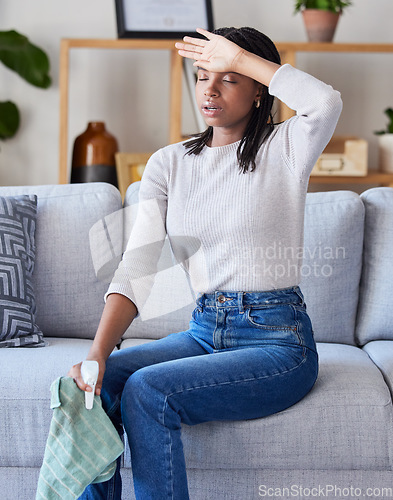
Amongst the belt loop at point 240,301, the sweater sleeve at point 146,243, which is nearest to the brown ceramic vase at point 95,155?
the sweater sleeve at point 146,243

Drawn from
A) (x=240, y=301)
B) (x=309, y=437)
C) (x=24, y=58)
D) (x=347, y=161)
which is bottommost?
(x=309, y=437)

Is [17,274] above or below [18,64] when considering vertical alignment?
below

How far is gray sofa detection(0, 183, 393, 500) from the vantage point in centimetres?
140

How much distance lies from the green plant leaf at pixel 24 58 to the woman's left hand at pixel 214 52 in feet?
5.81

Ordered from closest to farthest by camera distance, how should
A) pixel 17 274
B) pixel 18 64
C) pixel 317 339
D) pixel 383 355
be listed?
pixel 383 355, pixel 17 274, pixel 317 339, pixel 18 64

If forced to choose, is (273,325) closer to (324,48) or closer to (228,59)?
(228,59)

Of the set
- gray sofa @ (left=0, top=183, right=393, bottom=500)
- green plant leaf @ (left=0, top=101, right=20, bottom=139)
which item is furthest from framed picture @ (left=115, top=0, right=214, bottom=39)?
gray sofa @ (left=0, top=183, right=393, bottom=500)

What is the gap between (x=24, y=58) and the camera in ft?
9.92

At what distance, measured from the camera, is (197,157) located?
5.05 ft

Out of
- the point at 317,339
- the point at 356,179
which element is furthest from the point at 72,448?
the point at 356,179

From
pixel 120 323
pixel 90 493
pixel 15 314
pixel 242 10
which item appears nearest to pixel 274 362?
pixel 120 323

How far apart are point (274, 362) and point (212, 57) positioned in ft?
2.12

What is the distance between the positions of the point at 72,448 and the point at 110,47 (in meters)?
2.02

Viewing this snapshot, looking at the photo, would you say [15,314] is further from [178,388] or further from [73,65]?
[73,65]
